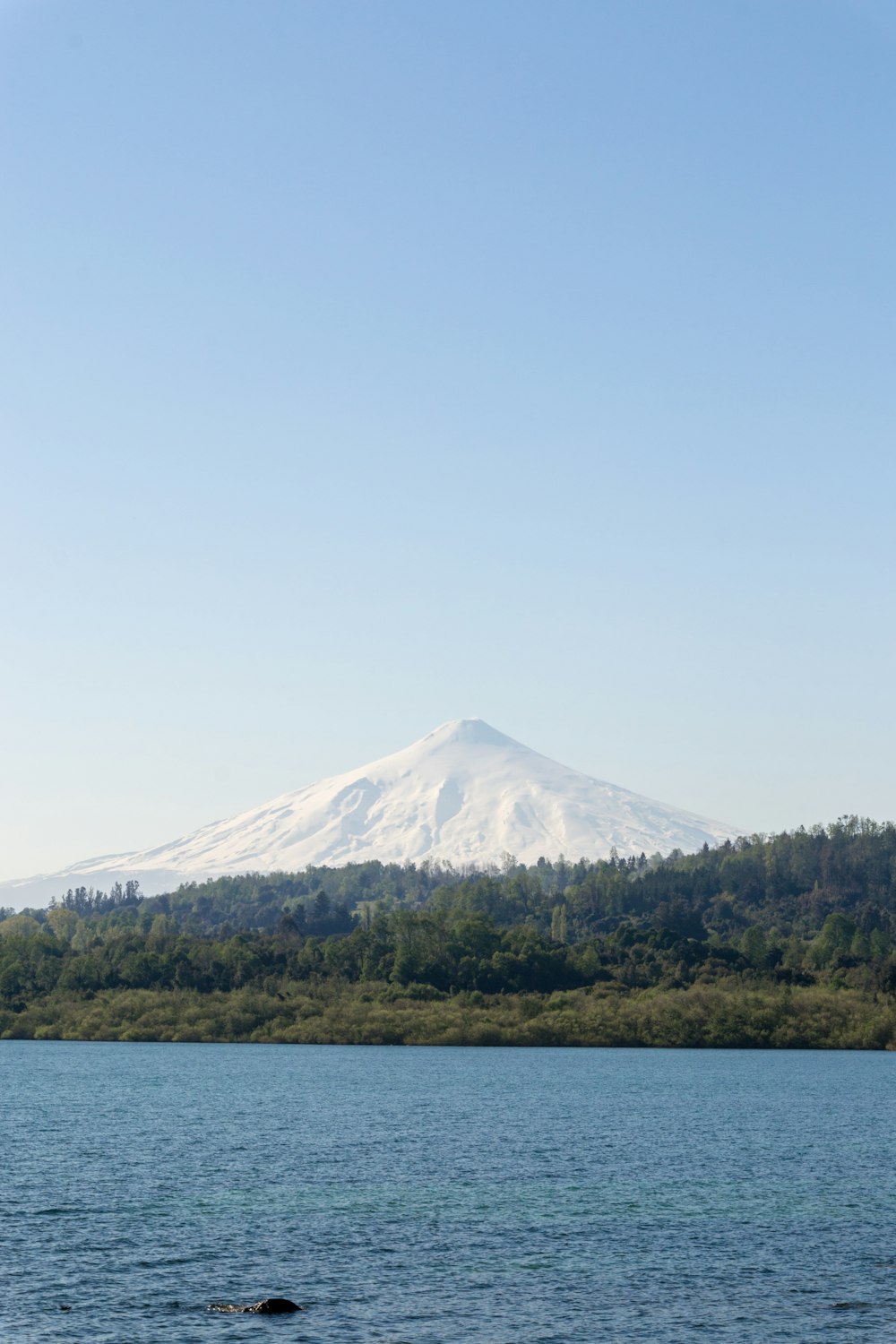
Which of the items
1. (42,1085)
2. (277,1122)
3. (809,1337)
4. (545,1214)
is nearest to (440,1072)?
Result: (42,1085)

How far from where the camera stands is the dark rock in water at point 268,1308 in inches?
1735

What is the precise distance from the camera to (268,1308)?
44.2 m

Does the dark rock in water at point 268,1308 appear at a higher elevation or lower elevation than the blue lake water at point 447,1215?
higher

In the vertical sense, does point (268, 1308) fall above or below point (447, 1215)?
above

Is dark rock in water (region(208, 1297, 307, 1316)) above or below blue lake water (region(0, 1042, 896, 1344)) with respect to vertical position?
above

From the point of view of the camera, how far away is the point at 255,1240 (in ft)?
186

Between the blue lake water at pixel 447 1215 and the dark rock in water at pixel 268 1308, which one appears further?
the blue lake water at pixel 447 1215

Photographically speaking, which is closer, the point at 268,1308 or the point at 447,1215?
the point at 268,1308

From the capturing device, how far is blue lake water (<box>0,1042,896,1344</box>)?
146 feet

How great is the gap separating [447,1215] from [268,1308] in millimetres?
20572

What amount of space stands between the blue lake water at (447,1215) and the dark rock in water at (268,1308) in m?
0.68

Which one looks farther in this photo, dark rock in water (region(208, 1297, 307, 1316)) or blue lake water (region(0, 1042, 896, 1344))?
blue lake water (region(0, 1042, 896, 1344))

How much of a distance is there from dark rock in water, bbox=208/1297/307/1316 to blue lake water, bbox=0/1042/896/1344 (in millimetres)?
678

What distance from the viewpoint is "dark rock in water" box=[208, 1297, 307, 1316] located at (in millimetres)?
44062
